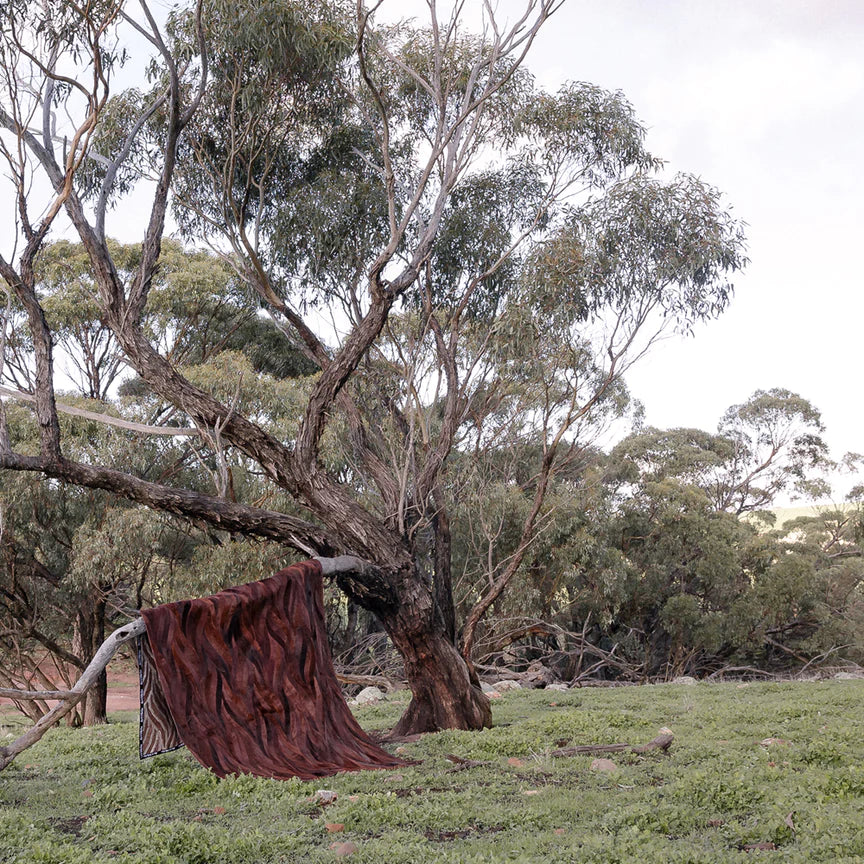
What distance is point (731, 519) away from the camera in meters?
20.3

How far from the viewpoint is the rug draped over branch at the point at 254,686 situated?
5.89m

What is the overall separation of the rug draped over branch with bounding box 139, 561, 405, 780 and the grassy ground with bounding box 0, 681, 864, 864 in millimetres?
297

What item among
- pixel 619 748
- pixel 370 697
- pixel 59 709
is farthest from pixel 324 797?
pixel 370 697

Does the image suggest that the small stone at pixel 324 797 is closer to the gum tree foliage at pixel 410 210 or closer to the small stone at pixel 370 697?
the gum tree foliage at pixel 410 210

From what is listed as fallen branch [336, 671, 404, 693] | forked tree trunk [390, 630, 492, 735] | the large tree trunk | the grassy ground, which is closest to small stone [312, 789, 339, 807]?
the grassy ground

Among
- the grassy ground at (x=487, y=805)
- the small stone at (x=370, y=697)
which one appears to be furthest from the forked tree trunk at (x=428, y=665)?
the small stone at (x=370, y=697)

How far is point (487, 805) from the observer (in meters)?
5.16

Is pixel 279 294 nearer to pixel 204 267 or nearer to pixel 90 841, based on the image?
pixel 204 267

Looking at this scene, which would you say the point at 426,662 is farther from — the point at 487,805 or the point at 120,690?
the point at 120,690

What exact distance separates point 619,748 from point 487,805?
2046 millimetres

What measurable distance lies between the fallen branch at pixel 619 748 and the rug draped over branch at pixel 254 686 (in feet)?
4.12

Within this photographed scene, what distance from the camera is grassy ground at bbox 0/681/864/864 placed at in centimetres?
418

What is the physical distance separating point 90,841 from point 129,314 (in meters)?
4.71

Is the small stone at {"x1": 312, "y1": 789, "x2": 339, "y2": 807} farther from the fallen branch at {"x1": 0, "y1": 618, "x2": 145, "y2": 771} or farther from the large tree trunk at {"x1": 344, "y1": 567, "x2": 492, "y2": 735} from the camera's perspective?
the large tree trunk at {"x1": 344, "y1": 567, "x2": 492, "y2": 735}
